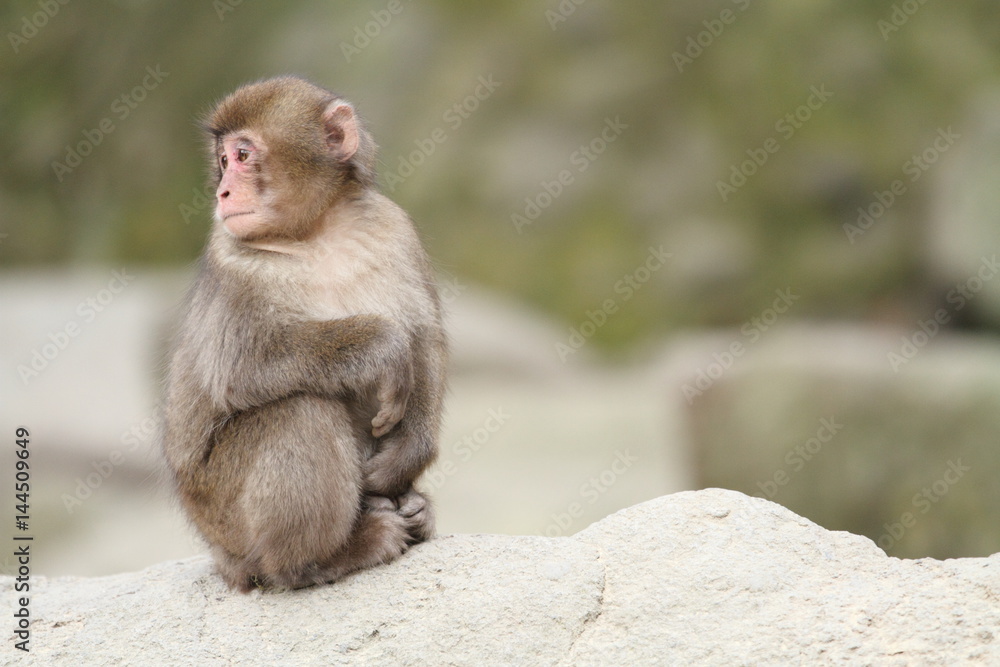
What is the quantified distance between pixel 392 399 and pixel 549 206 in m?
12.3

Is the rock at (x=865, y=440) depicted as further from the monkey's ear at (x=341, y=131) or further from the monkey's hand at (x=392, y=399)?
the monkey's ear at (x=341, y=131)

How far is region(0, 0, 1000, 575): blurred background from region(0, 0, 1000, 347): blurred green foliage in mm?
37

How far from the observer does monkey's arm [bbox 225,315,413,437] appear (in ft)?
15.1

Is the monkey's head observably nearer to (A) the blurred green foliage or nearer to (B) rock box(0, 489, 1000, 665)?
(B) rock box(0, 489, 1000, 665)

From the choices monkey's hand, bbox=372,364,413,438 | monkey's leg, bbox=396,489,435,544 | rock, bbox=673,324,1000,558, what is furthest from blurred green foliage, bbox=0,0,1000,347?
monkey's hand, bbox=372,364,413,438

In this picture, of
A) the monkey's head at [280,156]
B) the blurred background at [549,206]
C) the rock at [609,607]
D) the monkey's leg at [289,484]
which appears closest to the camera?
the rock at [609,607]

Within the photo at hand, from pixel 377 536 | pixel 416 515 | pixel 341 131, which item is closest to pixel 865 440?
pixel 416 515

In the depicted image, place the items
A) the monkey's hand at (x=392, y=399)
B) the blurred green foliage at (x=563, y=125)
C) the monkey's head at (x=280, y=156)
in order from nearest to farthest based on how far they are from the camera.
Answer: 1. the monkey's hand at (x=392, y=399)
2. the monkey's head at (x=280, y=156)
3. the blurred green foliage at (x=563, y=125)

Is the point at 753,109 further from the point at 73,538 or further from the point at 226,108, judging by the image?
the point at 226,108

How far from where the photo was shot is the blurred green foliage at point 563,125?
1572 centimetres

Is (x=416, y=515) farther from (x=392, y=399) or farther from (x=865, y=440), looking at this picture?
(x=865, y=440)

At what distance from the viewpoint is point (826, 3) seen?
15.9 m

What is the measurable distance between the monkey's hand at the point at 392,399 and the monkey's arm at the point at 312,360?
3 cm

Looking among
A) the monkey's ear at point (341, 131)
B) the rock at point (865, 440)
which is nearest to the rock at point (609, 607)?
the monkey's ear at point (341, 131)
